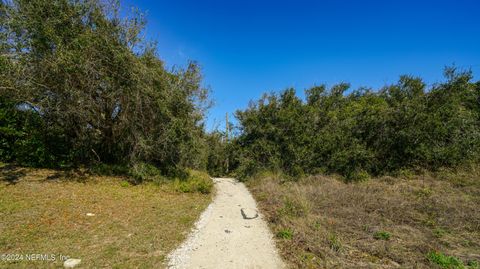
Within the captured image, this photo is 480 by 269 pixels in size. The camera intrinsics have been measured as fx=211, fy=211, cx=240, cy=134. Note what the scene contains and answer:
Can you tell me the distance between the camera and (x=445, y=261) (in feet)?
12.1

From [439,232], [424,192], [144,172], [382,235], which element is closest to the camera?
[382,235]

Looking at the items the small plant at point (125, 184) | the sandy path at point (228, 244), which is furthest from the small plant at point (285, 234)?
the small plant at point (125, 184)

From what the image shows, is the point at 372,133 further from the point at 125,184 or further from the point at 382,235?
the point at 125,184

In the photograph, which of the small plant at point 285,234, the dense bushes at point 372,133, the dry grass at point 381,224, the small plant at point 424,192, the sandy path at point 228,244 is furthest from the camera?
the dense bushes at point 372,133

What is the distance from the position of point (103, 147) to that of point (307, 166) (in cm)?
1213

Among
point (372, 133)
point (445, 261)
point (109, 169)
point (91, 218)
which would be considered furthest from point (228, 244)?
point (372, 133)

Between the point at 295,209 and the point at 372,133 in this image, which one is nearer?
Result: the point at 295,209

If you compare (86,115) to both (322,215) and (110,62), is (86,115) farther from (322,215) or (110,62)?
(322,215)

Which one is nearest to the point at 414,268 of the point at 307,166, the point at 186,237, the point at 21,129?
the point at 186,237

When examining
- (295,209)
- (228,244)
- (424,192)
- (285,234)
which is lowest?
(228,244)

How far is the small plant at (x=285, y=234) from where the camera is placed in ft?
16.1

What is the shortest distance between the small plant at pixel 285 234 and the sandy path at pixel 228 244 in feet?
0.82

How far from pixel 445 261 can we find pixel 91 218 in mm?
8132

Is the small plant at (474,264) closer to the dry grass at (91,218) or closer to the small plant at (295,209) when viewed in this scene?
the small plant at (295,209)
